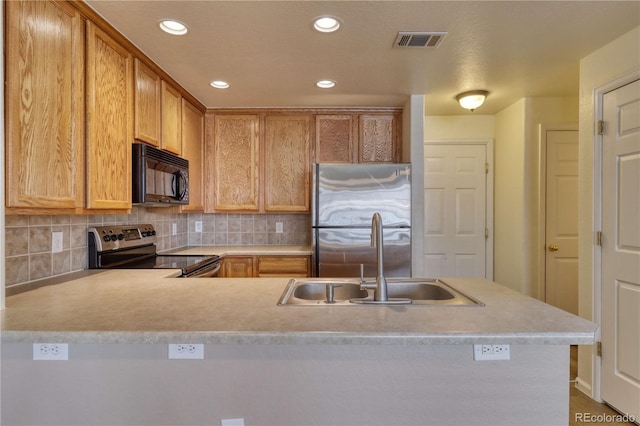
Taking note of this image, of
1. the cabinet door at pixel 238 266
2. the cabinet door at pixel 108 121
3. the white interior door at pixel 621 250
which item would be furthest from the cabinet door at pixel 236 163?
the white interior door at pixel 621 250

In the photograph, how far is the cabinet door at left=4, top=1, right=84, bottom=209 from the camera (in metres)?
1.34

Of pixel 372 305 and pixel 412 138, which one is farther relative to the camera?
pixel 412 138

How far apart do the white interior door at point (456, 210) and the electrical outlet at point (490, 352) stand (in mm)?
2932

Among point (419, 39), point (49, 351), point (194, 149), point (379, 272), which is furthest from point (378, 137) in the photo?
point (49, 351)

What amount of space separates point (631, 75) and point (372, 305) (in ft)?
6.95

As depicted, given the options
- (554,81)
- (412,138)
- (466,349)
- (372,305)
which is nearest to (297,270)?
(412,138)

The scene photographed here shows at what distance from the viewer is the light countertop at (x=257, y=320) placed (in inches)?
40.8

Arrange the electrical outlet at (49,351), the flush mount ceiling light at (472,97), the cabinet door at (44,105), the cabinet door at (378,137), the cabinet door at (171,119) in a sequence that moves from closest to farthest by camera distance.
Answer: the electrical outlet at (49,351) → the cabinet door at (44,105) → the cabinet door at (171,119) → the flush mount ceiling light at (472,97) → the cabinet door at (378,137)

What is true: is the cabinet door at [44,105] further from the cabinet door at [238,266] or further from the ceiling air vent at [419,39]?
the ceiling air vent at [419,39]

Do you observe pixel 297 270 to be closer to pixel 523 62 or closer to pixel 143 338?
pixel 143 338

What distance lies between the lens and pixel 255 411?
116cm

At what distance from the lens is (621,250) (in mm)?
2143

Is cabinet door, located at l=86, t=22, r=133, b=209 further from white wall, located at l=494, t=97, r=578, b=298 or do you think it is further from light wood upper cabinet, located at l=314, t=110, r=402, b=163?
white wall, located at l=494, t=97, r=578, b=298

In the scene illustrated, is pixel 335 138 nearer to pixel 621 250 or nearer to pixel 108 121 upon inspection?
pixel 108 121
